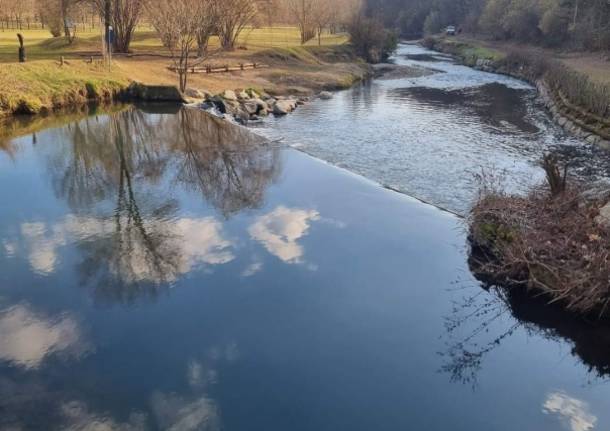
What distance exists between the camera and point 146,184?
55.1ft

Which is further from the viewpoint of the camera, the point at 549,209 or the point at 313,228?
the point at 313,228

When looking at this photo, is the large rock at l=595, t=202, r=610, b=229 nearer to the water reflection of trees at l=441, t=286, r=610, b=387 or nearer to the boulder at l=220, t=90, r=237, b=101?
the water reflection of trees at l=441, t=286, r=610, b=387

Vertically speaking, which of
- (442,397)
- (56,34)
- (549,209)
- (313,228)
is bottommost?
(442,397)

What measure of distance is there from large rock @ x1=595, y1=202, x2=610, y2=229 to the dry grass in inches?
4.3

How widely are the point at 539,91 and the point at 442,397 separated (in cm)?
3601

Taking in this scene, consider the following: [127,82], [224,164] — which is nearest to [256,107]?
[127,82]

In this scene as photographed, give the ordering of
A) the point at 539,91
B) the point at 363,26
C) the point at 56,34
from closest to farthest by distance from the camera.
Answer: the point at 539,91 → the point at 56,34 → the point at 363,26

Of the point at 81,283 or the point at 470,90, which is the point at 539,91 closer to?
the point at 470,90

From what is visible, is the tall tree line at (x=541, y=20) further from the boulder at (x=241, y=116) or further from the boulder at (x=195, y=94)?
the boulder at (x=195, y=94)

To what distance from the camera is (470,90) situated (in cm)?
3978

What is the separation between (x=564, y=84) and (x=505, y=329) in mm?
27594

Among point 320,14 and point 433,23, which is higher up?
point 433,23

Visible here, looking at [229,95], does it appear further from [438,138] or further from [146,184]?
[146,184]

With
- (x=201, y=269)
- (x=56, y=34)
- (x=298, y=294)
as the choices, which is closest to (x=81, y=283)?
(x=201, y=269)
